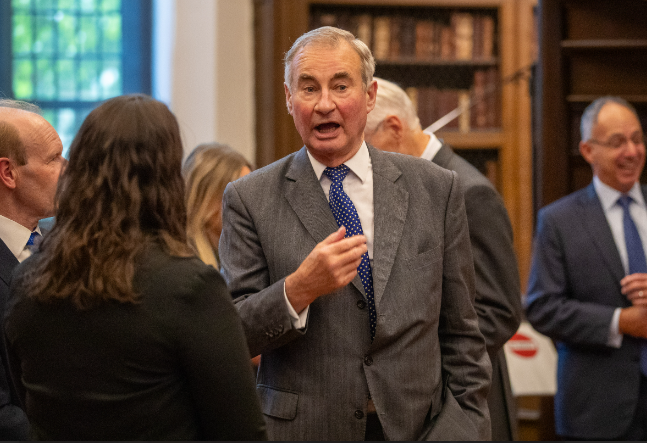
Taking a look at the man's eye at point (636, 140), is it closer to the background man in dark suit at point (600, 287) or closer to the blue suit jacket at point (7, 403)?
the background man in dark suit at point (600, 287)

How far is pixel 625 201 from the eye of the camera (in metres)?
2.82

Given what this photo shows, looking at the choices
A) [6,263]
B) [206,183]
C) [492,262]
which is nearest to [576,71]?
[492,262]

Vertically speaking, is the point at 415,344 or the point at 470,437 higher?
the point at 415,344

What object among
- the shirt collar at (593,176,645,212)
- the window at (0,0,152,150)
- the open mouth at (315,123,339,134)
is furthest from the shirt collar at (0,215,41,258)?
the window at (0,0,152,150)

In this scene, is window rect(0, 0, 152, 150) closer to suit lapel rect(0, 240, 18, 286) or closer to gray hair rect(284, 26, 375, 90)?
suit lapel rect(0, 240, 18, 286)

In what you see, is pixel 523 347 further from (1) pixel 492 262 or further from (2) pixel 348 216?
(2) pixel 348 216

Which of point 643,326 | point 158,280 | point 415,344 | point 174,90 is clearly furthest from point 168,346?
point 174,90

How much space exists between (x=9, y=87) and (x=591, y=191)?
12.2 feet

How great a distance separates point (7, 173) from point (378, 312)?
42.4 inches

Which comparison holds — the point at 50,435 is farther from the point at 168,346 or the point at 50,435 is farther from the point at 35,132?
the point at 35,132

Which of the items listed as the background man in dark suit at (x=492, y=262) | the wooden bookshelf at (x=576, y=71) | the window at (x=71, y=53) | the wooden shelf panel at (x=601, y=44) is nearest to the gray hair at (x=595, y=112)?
the wooden bookshelf at (x=576, y=71)

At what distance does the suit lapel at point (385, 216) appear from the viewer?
5.07 ft

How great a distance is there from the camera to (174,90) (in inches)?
178

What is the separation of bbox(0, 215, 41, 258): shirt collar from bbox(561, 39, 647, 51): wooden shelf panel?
9.56ft
